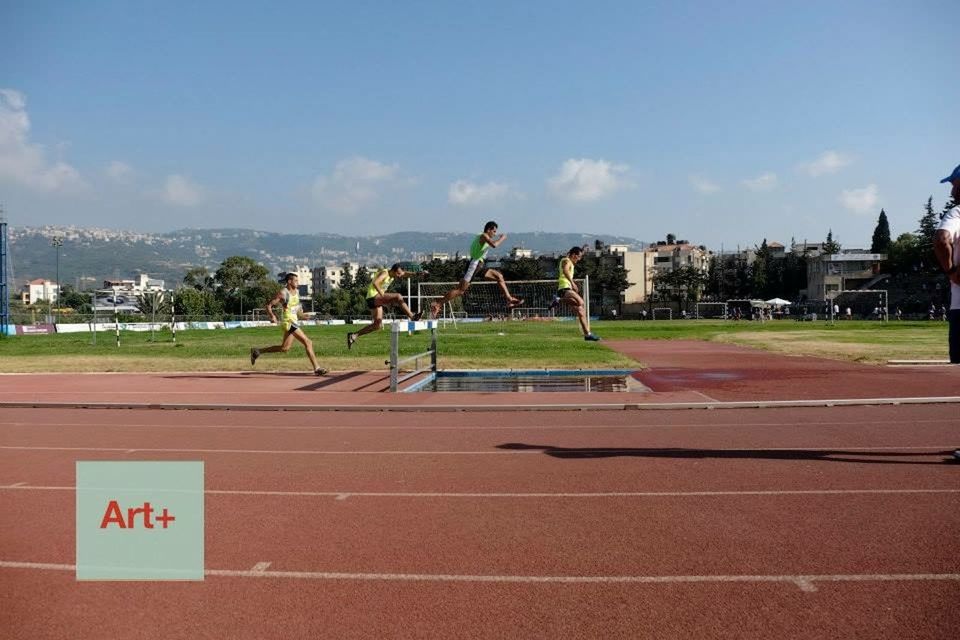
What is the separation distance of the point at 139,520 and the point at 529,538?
3.08m

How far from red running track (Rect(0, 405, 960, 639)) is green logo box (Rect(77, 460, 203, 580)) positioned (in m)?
0.13

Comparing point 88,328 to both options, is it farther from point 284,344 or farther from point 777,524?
point 777,524

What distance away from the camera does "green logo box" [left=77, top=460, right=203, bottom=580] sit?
4.46 m

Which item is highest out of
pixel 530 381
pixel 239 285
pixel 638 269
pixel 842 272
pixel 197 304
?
pixel 638 269

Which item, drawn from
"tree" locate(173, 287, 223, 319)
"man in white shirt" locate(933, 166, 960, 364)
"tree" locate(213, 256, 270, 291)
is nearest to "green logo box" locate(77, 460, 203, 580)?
"man in white shirt" locate(933, 166, 960, 364)

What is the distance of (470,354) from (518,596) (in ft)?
64.3

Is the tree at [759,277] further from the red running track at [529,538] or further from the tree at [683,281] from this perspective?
the red running track at [529,538]

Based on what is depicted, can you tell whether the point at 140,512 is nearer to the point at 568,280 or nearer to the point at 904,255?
the point at 568,280

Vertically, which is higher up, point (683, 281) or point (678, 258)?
point (678, 258)

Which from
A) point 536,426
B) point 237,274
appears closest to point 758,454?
point 536,426

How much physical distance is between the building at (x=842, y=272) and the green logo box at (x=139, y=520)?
109637mm

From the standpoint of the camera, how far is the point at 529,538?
16.2 ft

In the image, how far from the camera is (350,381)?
1584 cm

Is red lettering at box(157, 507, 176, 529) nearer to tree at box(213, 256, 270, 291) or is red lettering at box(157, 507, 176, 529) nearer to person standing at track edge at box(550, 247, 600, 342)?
person standing at track edge at box(550, 247, 600, 342)
